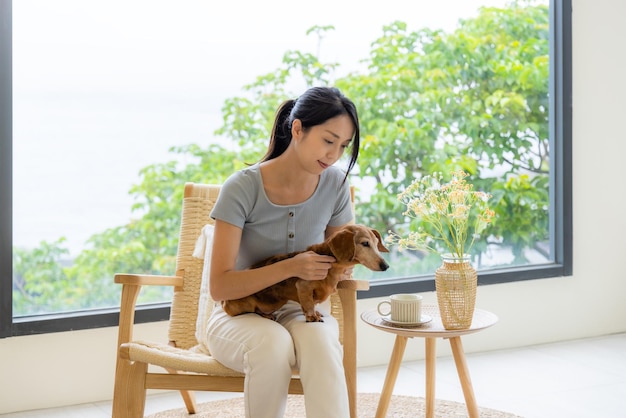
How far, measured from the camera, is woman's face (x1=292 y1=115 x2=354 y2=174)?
6.91 feet

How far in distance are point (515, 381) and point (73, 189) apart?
5.86 ft

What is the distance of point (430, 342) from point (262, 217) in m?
0.71

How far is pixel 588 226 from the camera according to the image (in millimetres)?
3873

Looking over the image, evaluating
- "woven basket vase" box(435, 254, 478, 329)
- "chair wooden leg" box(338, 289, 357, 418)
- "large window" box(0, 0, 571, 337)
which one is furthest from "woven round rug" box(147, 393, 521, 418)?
"chair wooden leg" box(338, 289, 357, 418)

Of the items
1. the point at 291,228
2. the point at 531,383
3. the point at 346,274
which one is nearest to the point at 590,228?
the point at 531,383

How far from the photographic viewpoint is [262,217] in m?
2.17

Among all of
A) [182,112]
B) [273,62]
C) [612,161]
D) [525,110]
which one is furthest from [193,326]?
[612,161]

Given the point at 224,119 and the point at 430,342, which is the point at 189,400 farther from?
the point at 224,119

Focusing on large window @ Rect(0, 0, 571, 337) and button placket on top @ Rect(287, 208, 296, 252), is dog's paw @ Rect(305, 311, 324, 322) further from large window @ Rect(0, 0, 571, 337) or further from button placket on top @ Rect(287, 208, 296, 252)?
large window @ Rect(0, 0, 571, 337)

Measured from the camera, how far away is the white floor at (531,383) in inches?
111

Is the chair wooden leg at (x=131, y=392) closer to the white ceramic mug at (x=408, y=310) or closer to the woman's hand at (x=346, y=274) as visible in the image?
the woman's hand at (x=346, y=274)

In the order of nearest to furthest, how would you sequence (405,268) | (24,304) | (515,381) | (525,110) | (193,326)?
1. (193,326)
2. (24,304)
3. (515,381)
4. (405,268)
5. (525,110)

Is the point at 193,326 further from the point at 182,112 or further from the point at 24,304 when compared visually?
the point at 182,112

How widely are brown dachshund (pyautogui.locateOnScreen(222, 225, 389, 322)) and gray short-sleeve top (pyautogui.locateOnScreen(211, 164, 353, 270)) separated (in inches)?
2.4
